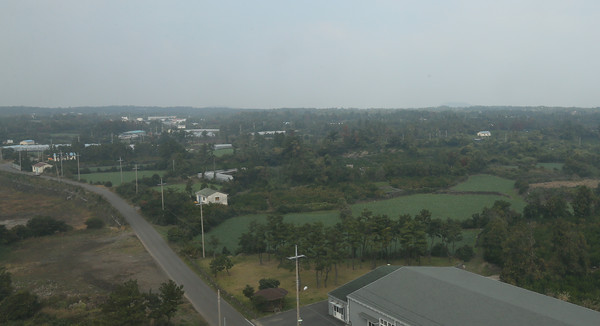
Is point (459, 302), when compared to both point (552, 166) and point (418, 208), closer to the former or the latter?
point (418, 208)

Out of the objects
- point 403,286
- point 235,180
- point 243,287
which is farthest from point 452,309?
point 235,180

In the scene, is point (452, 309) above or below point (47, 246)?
above

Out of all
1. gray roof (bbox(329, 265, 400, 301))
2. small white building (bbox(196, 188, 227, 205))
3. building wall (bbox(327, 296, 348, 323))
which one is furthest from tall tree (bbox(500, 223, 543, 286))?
small white building (bbox(196, 188, 227, 205))

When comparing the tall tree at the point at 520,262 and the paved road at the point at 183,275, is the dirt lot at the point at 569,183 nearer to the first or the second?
the tall tree at the point at 520,262

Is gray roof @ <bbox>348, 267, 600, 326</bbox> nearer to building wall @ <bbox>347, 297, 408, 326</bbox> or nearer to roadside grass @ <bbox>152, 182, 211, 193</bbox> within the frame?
building wall @ <bbox>347, 297, 408, 326</bbox>

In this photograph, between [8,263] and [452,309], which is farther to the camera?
[8,263]

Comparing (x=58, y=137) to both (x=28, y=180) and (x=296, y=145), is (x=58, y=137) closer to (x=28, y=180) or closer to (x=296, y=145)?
(x=28, y=180)
